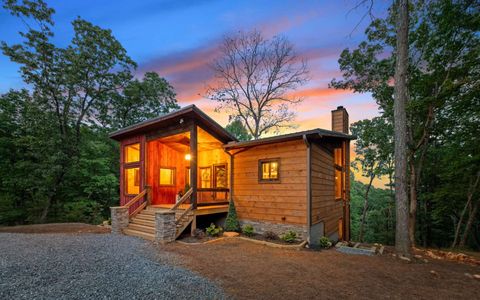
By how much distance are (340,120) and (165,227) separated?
952 centimetres

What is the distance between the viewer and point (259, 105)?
67.3 feet

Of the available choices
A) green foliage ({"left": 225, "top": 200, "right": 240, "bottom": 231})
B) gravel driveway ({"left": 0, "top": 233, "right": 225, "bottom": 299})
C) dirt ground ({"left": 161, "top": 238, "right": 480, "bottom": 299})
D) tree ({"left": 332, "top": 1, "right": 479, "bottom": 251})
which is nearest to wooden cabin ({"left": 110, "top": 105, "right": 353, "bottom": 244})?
green foliage ({"left": 225, "top": 200, "right": 240, "bottom": 231})

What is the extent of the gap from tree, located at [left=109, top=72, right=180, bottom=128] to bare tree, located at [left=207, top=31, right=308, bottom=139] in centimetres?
405

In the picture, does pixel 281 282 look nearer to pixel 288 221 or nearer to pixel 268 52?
pixel 288 221

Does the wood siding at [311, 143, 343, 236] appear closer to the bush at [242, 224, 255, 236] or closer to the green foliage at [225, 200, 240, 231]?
the bush at [242, 224, 255, 236]

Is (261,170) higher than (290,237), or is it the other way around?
(261,170)

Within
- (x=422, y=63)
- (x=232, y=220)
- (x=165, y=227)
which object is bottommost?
(x=232, y=220)

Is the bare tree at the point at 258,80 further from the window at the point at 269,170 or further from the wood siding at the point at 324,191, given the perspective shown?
the window at the point at 269,170

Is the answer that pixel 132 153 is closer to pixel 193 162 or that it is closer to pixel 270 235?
pixel 193 162

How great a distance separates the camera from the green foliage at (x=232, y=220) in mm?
9398

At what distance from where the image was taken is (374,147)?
16562 millimetres

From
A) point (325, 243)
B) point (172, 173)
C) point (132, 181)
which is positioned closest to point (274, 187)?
point (325, 243)

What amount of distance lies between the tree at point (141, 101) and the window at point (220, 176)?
10789 millimetres

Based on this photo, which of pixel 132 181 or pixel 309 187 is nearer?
pixel 309 187
